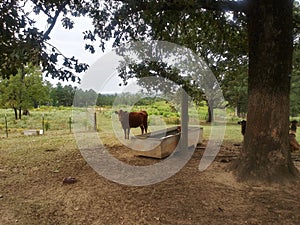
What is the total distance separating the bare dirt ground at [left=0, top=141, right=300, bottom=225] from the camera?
113 inches

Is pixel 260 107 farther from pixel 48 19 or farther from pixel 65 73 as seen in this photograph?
pixel 48 19

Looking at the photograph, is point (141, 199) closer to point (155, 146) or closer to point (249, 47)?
point (155, 146)

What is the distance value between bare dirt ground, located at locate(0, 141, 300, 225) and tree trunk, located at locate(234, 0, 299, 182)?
0.31m

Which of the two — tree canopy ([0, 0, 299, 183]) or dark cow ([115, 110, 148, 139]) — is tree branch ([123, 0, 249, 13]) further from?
dark cow ([115, 110, 148, 139])

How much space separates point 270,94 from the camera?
3.94 m

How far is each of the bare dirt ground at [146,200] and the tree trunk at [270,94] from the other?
31 cm

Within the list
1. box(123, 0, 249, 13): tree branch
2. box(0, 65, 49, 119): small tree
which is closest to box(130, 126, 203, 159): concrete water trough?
box(123, 0, 249, 13): tree branch

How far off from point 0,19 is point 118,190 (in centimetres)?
266

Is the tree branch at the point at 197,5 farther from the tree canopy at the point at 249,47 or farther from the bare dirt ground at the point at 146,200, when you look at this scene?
the bare dirt ground at the point at 146,200

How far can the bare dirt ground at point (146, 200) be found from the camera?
9.39 feet

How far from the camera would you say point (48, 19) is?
12.2 ft

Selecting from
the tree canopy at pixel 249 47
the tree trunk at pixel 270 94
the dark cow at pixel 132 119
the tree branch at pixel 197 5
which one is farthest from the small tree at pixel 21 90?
the tree trunk at pixel 270 94

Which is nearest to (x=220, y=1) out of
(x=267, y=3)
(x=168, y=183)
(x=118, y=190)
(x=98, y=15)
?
(x=267, y=3)

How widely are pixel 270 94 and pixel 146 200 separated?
2481mm
